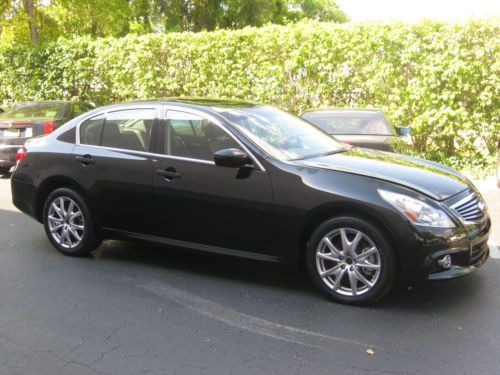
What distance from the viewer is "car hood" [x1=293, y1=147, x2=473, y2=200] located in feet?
15.3

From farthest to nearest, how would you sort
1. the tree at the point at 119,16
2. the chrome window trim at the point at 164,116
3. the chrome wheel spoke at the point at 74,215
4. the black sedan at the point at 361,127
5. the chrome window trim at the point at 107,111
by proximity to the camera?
the tree at the point at 119,16 < the black sedan at the point at 361,127 < the chrome wheel spoke at the point at 74,215 < the chrome window trim at the point at 107,111 < the chrome window trim at the point at 164,116

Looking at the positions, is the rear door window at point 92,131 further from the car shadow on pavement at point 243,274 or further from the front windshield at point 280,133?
the front windshield at point 280,133

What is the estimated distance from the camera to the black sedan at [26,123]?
38.4ft

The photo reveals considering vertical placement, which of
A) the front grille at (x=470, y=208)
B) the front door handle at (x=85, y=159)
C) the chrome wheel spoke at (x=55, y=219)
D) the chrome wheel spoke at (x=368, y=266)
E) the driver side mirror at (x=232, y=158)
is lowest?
the chrome wheel spoke at (x=368, y=266)

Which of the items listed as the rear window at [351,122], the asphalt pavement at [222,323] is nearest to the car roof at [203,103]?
the asphalt pavement at [222,323]

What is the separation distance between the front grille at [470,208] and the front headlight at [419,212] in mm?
192

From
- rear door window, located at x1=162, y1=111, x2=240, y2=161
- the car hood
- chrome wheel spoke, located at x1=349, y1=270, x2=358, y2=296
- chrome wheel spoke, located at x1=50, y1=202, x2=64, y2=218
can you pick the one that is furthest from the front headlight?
chrome wheel spoke, located at x1=50, y1=202, x2=64, y2=218

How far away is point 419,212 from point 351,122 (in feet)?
17.2

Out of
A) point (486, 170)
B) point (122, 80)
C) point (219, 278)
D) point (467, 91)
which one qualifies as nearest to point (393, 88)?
point (467, 91)

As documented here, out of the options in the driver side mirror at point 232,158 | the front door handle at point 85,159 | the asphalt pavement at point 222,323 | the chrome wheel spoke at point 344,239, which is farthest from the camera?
the front door handle at point 85,159

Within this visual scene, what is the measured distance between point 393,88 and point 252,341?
31.4 feet

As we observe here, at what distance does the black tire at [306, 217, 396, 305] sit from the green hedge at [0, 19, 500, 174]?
319 inches

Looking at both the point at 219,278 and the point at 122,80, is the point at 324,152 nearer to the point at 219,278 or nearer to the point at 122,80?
the point at 219,278

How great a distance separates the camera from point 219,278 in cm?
539
